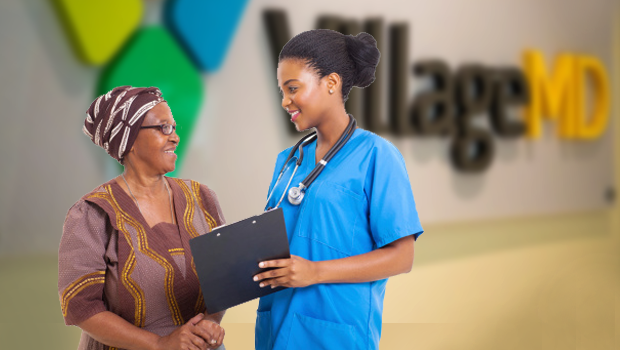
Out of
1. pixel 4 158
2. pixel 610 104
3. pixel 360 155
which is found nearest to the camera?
pixel 360 155

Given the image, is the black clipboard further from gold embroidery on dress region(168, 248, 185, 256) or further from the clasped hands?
gold embroidery on dress region(168, 248, 185, 256)

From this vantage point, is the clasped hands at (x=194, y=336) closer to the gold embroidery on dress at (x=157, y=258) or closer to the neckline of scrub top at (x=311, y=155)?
the gold embroidery on dress at (x=157, y=258)

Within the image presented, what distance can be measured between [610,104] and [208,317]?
5.52 m

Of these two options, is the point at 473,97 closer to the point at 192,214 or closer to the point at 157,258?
the point at 192,214

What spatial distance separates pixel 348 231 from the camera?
3.95 ft

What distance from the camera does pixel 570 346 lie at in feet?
10.8

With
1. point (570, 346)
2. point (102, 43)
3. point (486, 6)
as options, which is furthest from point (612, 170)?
point (102, 43)

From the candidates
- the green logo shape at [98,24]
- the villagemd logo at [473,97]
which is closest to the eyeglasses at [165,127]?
the green logo shape at [98,24]

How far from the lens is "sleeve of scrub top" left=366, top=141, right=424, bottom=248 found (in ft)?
3.84

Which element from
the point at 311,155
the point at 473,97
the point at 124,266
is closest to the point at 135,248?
the point at 124,266

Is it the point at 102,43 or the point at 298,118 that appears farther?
the point at 102,43

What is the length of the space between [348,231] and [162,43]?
2031 mm

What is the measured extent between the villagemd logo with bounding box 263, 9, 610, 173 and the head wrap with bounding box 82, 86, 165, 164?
2.18 metres

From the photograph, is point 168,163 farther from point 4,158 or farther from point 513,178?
point 513,178
